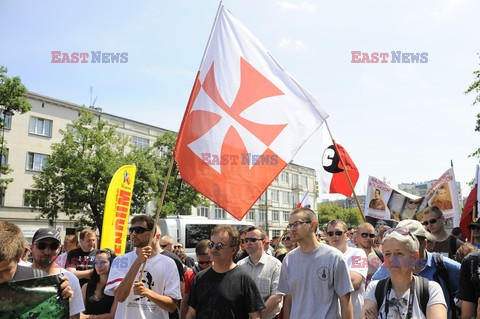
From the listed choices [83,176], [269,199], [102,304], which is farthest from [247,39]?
[269,199]

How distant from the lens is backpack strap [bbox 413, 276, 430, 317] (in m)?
2.71

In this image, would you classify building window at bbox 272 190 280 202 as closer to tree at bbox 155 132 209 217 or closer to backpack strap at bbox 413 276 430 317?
tree at bbox 155 132 209 217

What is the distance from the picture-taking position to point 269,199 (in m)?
70.6

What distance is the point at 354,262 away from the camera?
16.0 feet

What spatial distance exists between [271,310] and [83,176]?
27738 millimetres

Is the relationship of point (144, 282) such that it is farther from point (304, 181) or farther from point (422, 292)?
point (304, 181)

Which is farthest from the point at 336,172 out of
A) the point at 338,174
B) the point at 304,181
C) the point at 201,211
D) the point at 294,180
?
the point at 304,181

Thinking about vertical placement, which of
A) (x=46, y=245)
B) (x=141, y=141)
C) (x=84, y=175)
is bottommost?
(x=46, y=245)

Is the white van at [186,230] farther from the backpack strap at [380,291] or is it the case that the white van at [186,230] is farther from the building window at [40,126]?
the building window at [40,126]

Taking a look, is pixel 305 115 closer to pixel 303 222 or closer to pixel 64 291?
pixel 303 222

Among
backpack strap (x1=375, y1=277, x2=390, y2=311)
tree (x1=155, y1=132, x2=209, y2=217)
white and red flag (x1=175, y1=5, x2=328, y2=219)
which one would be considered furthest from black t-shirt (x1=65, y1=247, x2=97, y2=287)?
tree (x1=155, y1=132, x2=209, y2=217)

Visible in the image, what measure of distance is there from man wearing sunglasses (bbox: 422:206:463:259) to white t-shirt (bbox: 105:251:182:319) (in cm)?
306

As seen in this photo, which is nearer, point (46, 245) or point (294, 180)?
point (46, 245)

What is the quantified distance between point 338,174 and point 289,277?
6.03m
